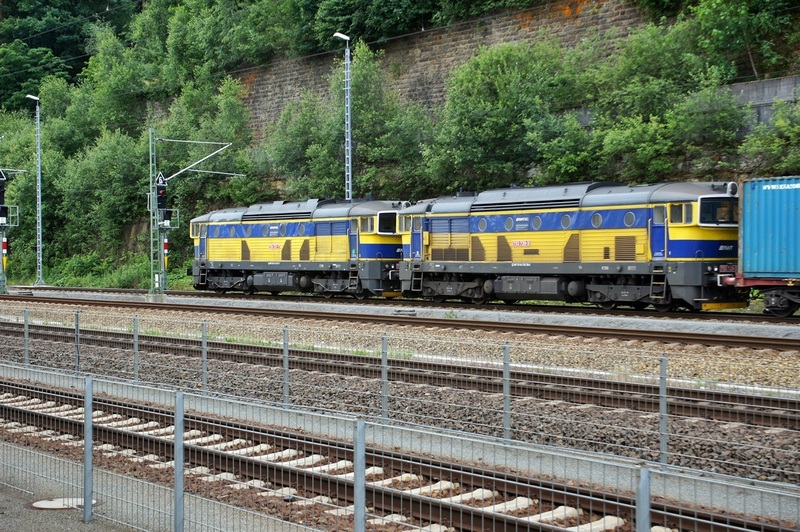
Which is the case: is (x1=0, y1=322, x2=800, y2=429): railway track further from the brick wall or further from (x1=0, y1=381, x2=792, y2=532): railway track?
the brick wall

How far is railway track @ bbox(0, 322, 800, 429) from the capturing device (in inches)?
476

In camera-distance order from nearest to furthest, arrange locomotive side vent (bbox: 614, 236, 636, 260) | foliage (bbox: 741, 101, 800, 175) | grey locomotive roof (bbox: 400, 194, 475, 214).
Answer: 1. locomotive side vent (bbox: 614, 236, 636, 260)
2. foliage (bbox: 741, 101, 800, 175)
3. grey locomotive roof (bbox: 400, 194, 475, 214)

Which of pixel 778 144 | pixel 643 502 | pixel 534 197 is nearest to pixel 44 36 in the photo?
pixel 534 197

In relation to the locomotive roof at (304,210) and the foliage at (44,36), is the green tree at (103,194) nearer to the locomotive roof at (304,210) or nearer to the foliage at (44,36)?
the locomotive roof at (304,210)

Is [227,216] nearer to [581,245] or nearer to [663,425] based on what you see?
[581,245]

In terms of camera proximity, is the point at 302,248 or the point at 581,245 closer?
the point at 581,245

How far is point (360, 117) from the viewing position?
47.3 m

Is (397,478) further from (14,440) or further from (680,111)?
(680,111)

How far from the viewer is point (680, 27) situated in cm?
3831

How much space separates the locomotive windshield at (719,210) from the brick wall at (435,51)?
64.1 feet

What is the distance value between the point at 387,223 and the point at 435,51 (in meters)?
20.0

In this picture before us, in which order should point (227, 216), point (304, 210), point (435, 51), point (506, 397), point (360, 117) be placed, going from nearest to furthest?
point (506, 397)
point (304, 210)
point (227, 216)
point (360, 117)
point (435, 51)

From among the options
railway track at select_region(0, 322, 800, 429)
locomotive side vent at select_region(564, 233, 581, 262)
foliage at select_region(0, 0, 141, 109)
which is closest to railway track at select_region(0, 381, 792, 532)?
railway track at select_region(0, 322, 800, 429)

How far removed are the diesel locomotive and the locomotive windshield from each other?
0.10 ft
